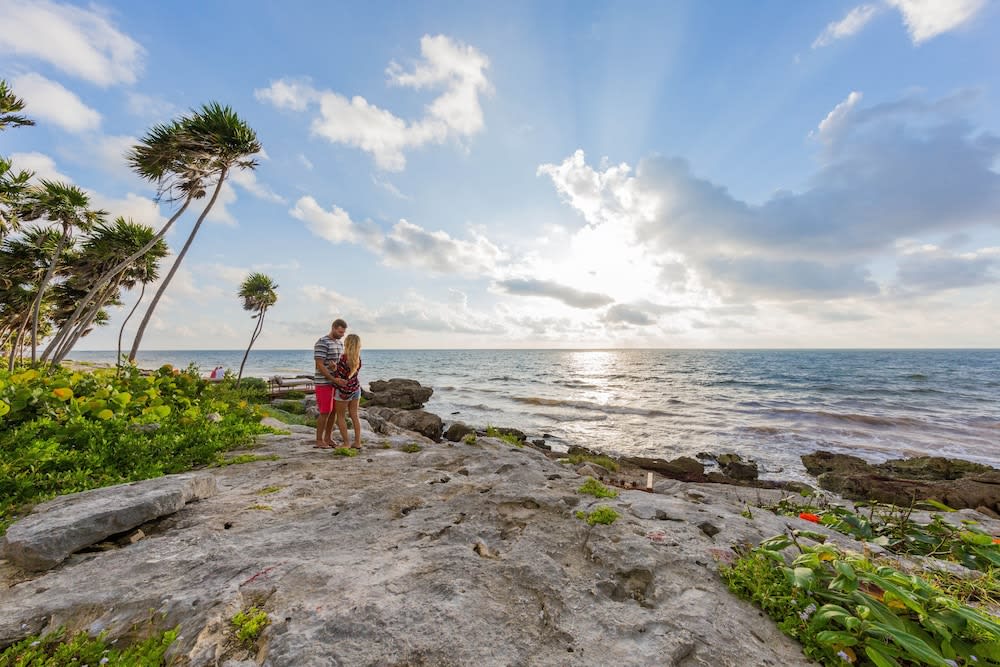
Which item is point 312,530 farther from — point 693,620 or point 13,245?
point 13,245

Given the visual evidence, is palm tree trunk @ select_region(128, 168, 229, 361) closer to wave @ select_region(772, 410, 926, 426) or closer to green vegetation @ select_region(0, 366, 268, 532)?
green vegetation @ select_region(0, 366, 268, 532)

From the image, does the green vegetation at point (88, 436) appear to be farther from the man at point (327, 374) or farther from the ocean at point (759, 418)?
the ocean at point (759, 418)

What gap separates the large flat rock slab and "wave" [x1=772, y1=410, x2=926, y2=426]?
103 ft

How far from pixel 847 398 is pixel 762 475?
1014 inches

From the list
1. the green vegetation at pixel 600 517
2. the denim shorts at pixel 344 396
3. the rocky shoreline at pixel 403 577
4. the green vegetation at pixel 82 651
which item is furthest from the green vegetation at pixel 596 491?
the denim shorts at pixel 344 396

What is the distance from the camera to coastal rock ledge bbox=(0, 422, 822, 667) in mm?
2246

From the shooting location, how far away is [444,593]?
2723mm

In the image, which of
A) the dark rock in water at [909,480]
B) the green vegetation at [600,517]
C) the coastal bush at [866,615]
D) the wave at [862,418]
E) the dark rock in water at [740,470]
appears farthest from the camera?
the wave at [862,418]

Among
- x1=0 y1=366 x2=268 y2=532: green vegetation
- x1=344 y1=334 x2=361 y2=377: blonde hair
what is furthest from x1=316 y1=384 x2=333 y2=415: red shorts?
x1=0 y1=366 x2=268 y2=532: green vegetation

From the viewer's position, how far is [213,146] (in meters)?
14.4

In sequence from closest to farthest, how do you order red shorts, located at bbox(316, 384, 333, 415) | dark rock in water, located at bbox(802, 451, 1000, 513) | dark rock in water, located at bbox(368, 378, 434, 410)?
1. red shorts, located at bbox(316, 384, 333, 415)
2. dark rock in water, located at bbox(802, 451, 1000, 513)
3. dark rock in water, located at bbox(368, 378, 434, 410)

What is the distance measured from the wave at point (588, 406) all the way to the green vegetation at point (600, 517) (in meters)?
23.3

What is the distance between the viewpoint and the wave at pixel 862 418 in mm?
22219

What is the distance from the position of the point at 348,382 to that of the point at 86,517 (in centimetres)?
435
